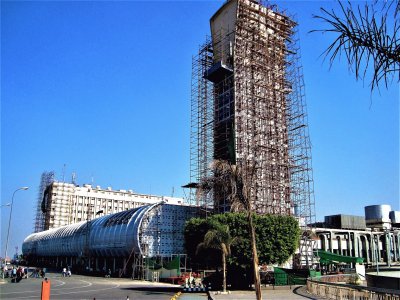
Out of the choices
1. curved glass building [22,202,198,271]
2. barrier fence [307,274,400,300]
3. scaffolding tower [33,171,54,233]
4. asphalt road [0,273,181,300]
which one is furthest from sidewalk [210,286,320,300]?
scaffolding tower [33,171,54,233]

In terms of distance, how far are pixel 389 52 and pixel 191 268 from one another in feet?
164

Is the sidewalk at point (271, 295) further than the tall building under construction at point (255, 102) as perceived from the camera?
No

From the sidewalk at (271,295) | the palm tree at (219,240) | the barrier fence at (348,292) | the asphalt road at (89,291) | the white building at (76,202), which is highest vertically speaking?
the white building at (76,202)

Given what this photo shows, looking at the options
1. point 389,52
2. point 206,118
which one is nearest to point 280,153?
point 206,118

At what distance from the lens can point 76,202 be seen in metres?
142

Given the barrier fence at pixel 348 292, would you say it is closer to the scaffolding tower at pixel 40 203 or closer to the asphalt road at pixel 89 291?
the asphalt road at pixel 89 291

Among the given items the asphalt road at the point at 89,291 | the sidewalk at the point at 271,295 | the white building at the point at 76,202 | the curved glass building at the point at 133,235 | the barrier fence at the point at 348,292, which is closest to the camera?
the barrier fence at the point at 348,292

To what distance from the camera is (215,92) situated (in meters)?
67.9

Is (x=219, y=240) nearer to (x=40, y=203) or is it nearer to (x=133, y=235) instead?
(x=133, y=235)

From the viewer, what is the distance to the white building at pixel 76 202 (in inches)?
5295

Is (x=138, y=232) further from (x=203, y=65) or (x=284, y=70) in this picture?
(x=284, y=70)

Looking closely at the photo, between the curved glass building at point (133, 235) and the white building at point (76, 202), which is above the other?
the white building at point (76, 202)

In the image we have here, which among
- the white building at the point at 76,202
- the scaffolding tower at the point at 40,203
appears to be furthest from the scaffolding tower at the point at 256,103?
the scaffolding tower at the point at 40,203

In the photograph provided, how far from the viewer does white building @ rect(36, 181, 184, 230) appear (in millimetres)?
134500
